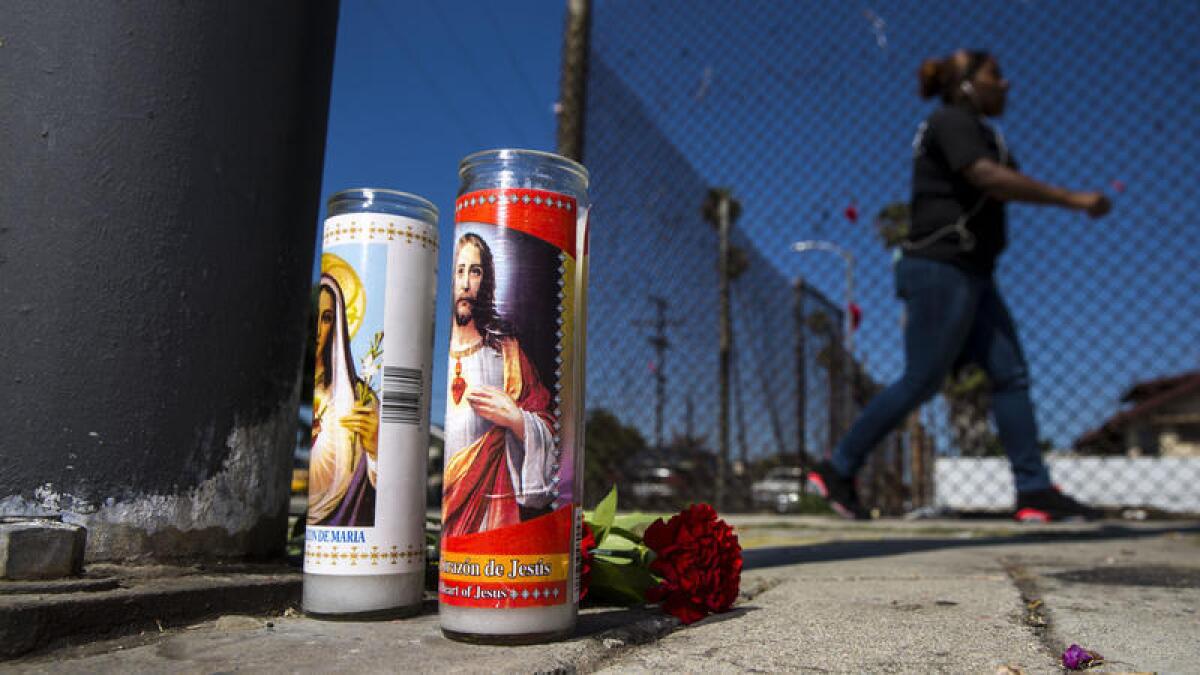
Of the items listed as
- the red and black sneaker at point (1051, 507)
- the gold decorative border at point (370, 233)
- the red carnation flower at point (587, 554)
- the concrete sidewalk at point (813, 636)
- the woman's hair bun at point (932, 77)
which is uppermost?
the woman's hair bun at point (932, 77)

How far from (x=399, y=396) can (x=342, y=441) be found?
11 cm

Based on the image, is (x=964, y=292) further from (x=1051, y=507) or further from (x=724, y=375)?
(x=724, y=375)

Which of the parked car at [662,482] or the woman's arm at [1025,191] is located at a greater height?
the woman's arm at [1025,191]

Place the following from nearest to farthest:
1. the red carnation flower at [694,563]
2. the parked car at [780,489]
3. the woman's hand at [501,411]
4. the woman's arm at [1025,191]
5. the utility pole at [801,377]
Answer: the woman's hand at [501,411] < the red carnation flower at [694,563] < the woman's arm at [1025,191] < the parked car at [780,489] < the utility pole at [801,377]

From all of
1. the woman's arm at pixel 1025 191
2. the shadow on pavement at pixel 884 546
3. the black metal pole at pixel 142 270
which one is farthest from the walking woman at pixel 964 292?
the black metal pole at pixel 142 270

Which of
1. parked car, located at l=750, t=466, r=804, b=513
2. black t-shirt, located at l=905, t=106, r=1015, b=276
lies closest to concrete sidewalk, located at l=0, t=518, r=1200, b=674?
black t-shirt, located at l=905, t=106, r=1015, b=276

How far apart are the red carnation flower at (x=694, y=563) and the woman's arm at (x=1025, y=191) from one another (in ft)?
8.17

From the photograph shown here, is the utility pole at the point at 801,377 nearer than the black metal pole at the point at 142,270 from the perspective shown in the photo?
No

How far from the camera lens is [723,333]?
612 cm

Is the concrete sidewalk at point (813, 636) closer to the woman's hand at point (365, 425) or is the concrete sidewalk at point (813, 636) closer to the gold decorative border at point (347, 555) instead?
the gold decorative border at point (347, 555)

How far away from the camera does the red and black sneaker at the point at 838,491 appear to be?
3.78m

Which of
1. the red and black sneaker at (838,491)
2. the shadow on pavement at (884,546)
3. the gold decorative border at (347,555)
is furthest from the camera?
the red and black sneaker at (838,491)

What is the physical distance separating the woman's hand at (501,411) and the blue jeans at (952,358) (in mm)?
2747

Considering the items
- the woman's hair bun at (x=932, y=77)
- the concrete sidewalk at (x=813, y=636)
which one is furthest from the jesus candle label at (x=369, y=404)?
the woman's hair bun at (x=932, y=77)
